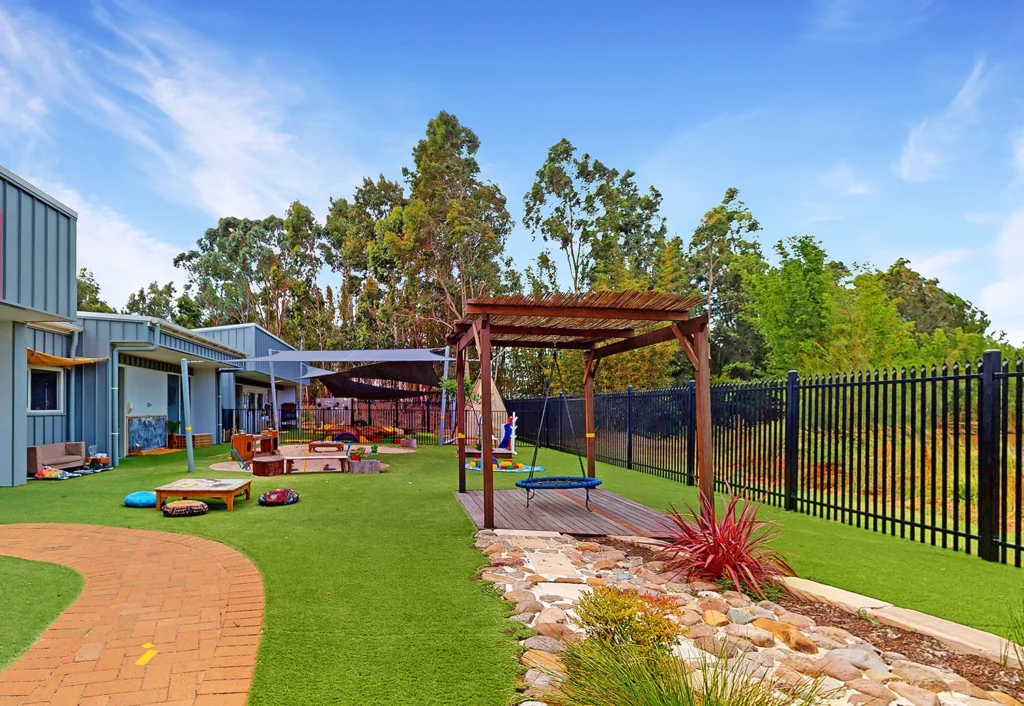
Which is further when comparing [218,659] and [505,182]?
[505,182]

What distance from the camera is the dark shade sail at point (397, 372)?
51.6ft

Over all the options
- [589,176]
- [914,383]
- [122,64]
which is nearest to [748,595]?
[914,383]

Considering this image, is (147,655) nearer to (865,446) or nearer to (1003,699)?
(1003,699)

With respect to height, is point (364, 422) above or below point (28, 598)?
below

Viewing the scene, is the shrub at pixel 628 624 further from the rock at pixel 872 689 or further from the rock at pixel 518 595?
the rock at pixel 872 689

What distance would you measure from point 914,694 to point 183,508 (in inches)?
261

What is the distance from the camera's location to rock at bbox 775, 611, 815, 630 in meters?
3.42

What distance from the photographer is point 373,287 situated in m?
32.2

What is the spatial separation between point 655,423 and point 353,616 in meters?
7.96

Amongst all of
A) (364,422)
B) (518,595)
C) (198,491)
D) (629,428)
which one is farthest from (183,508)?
(364,422)

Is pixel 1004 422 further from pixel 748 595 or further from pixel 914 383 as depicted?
pixel 748 595

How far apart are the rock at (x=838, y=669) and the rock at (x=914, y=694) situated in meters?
0.14

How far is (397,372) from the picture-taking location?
1644 centimetres

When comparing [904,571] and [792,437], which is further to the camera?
[792,437]
